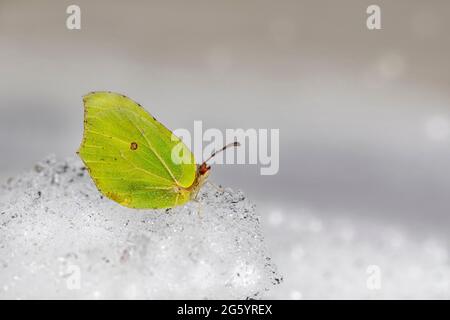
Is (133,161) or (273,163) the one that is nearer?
(133,161)

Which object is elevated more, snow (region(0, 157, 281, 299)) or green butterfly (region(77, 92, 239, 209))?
green butterfly (region(77, 92, 239, 209))

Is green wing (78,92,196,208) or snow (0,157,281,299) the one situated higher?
green wing (78,92,196,208)

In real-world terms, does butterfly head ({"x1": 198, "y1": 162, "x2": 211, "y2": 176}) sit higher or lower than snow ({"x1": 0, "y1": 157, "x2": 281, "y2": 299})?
higher

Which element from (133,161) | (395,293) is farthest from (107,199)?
(395,293)

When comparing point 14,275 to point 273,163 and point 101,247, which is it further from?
point 273,163
